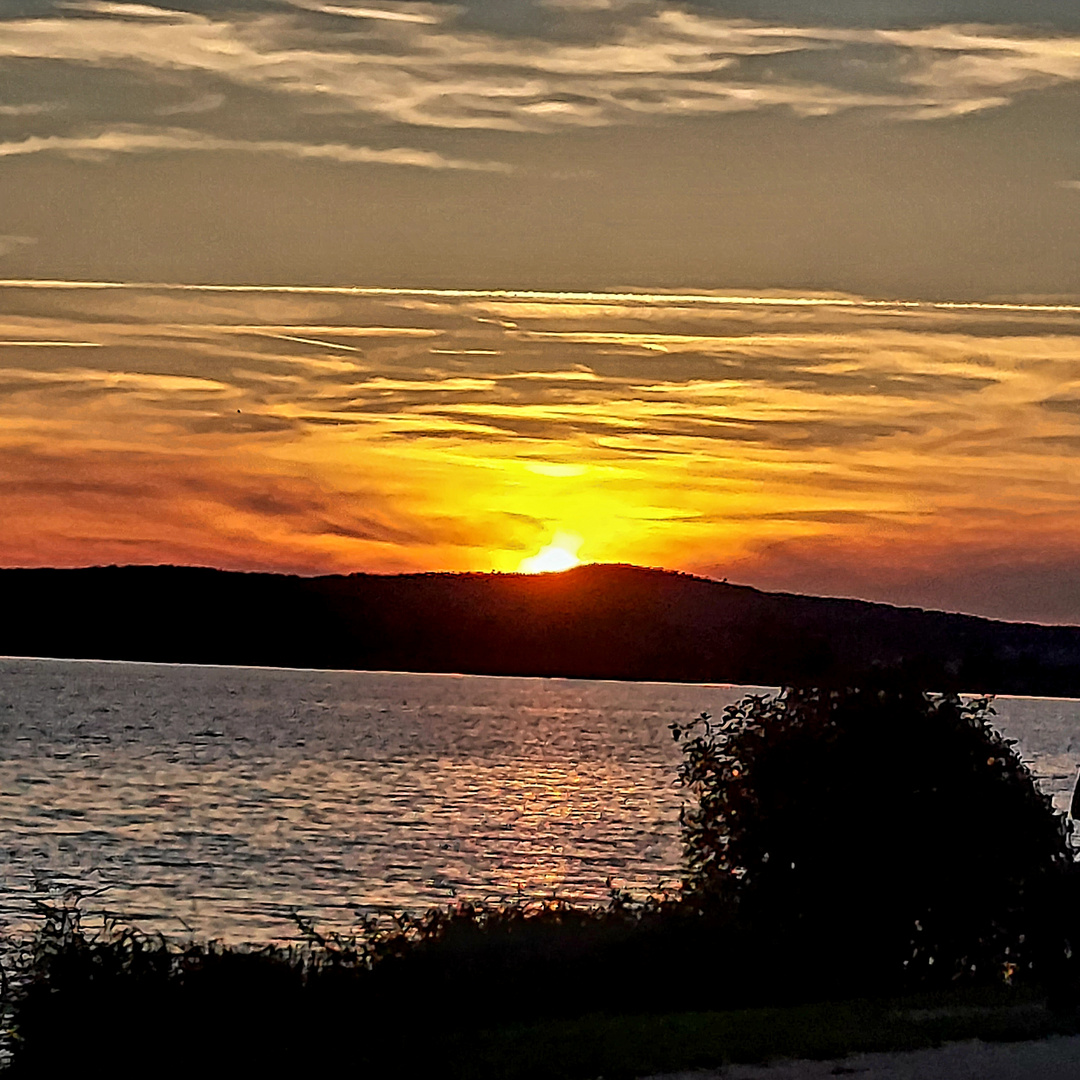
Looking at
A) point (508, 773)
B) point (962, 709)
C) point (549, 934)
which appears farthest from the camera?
point (508, 773)

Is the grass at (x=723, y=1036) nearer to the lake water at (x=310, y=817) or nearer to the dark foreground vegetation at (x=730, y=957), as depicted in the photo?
the dark foreground vegetation at (x=730, y=957)

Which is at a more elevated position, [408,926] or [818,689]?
[818,689]

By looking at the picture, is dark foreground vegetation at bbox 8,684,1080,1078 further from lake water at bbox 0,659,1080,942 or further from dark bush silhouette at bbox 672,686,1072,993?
lake water at bbox 0,659,1080,942

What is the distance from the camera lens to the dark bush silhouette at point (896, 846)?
2000cm

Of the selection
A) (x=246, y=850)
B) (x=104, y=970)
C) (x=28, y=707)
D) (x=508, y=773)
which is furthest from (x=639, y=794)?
(x=28, y=707)

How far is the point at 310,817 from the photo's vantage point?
63938 millimetres

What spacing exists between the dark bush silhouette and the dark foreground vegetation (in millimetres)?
22

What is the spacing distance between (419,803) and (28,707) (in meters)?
77.3

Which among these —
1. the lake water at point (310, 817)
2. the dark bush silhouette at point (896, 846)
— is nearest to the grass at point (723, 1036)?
the dark bush silhouette at point (896, 846)

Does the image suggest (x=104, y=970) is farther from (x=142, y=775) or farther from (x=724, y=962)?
(x=142, y=775)

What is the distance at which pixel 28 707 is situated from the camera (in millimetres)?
143375

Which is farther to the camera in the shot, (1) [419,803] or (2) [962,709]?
(1) [419,803]

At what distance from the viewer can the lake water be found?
44875 millimetres

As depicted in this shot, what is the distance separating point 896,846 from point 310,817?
45533 millimetres
